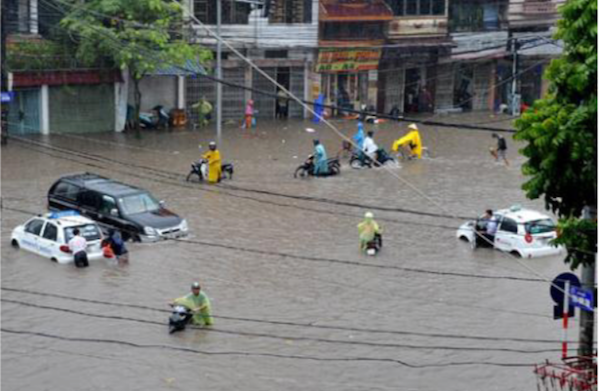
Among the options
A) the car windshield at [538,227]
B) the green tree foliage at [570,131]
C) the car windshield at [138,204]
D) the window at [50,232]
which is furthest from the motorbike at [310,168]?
the green tree foliage at [570,131]

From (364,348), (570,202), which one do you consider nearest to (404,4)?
(364,348)

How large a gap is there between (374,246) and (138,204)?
514 centimetres

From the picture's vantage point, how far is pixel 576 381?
1270 centimetres

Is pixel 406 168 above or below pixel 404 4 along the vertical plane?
below

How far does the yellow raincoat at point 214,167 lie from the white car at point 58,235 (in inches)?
283

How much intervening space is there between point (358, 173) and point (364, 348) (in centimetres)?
1504

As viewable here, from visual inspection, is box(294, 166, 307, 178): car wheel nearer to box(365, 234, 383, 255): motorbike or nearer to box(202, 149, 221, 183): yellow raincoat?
box(202, 149, 221, 183): yellow raincoat

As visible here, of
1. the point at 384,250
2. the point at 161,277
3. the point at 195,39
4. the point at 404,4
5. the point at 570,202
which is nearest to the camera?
the point at 570,202

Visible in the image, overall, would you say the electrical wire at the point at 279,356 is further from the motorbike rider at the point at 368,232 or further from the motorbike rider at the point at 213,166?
the motorbike rider at the point at 213,166

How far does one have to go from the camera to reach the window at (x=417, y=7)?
151 feet

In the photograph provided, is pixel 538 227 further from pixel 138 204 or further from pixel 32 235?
pixel 32 235

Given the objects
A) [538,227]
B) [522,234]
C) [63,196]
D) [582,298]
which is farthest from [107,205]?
[582,298]

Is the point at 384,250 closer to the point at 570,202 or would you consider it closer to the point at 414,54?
the point at 570,202

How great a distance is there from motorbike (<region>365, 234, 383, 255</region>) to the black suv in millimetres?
3932
